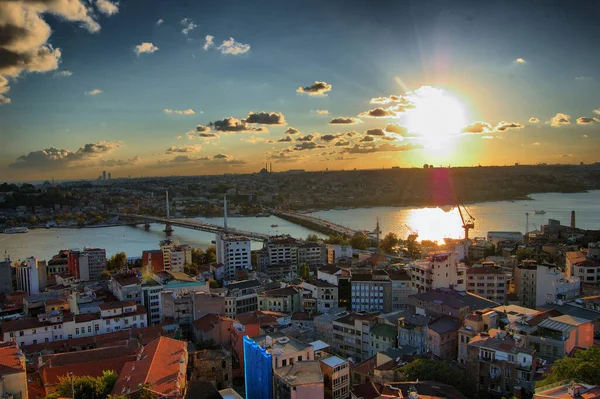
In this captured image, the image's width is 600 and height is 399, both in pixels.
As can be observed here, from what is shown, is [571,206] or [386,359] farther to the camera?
[571,206]

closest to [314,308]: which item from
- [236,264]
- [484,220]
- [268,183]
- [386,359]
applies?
[386,359]

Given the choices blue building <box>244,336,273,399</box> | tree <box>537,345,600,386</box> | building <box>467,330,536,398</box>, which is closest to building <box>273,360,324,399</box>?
blue building <box>244,336,273,399</box>

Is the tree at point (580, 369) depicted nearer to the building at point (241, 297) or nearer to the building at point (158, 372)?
the building at point (158, 372)

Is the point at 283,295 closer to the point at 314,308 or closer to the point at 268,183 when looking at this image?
the point at 314,308

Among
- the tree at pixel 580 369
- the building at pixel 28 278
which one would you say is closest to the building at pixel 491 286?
Answer: the tree at pixel 580 369

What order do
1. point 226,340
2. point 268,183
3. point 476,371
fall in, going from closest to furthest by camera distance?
1. point 476,371
2. point 226,340
3. point 268,183

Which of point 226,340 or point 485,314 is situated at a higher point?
point 485,314

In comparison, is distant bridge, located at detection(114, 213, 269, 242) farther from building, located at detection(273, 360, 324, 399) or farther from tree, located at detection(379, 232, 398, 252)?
building, located at detection(273, 360, 324, 399)

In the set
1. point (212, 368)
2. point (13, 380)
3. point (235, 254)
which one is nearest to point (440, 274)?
point (212, 368)
